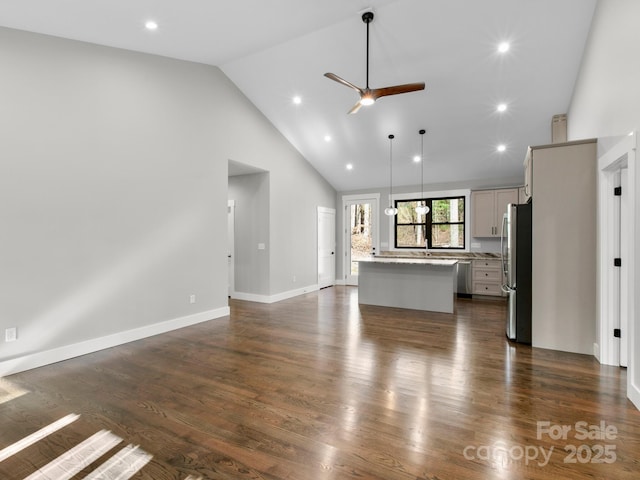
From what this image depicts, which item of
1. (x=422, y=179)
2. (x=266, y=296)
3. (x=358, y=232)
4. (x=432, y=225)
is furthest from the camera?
(x=358, y=232)

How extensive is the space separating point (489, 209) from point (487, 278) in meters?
1.52

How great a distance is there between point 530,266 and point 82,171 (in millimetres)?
5348

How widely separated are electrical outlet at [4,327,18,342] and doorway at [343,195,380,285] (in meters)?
6.93

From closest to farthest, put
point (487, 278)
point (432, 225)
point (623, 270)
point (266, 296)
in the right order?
point (623, 270), point (266, 296), point (487, 278), point (432, 225)

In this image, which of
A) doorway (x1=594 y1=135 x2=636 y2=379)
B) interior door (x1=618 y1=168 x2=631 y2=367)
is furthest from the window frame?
interior door (x1=618 y1=168 x2=631 y2=367)

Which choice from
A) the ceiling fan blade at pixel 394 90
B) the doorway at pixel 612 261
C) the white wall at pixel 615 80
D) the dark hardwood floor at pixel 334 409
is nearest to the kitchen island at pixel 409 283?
the dark hardwood floor at pixel 334 409

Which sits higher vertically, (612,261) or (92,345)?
(612,261)

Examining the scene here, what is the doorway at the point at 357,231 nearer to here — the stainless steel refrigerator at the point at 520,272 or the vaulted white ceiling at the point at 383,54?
the vaulted white ceiling at the point at 383,54

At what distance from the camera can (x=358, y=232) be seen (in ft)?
30.2

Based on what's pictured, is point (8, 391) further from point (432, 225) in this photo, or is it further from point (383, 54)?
point (432, 225)

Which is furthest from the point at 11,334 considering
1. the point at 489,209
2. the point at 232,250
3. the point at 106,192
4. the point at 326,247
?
the point at 489,209

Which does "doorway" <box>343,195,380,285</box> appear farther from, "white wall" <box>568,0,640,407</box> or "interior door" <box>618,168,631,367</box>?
"interior door" <box>618,168,631,367</box>

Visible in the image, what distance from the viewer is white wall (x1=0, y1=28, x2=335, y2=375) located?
10.9 feet

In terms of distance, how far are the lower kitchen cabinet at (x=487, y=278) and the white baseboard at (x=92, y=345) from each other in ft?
18.4
